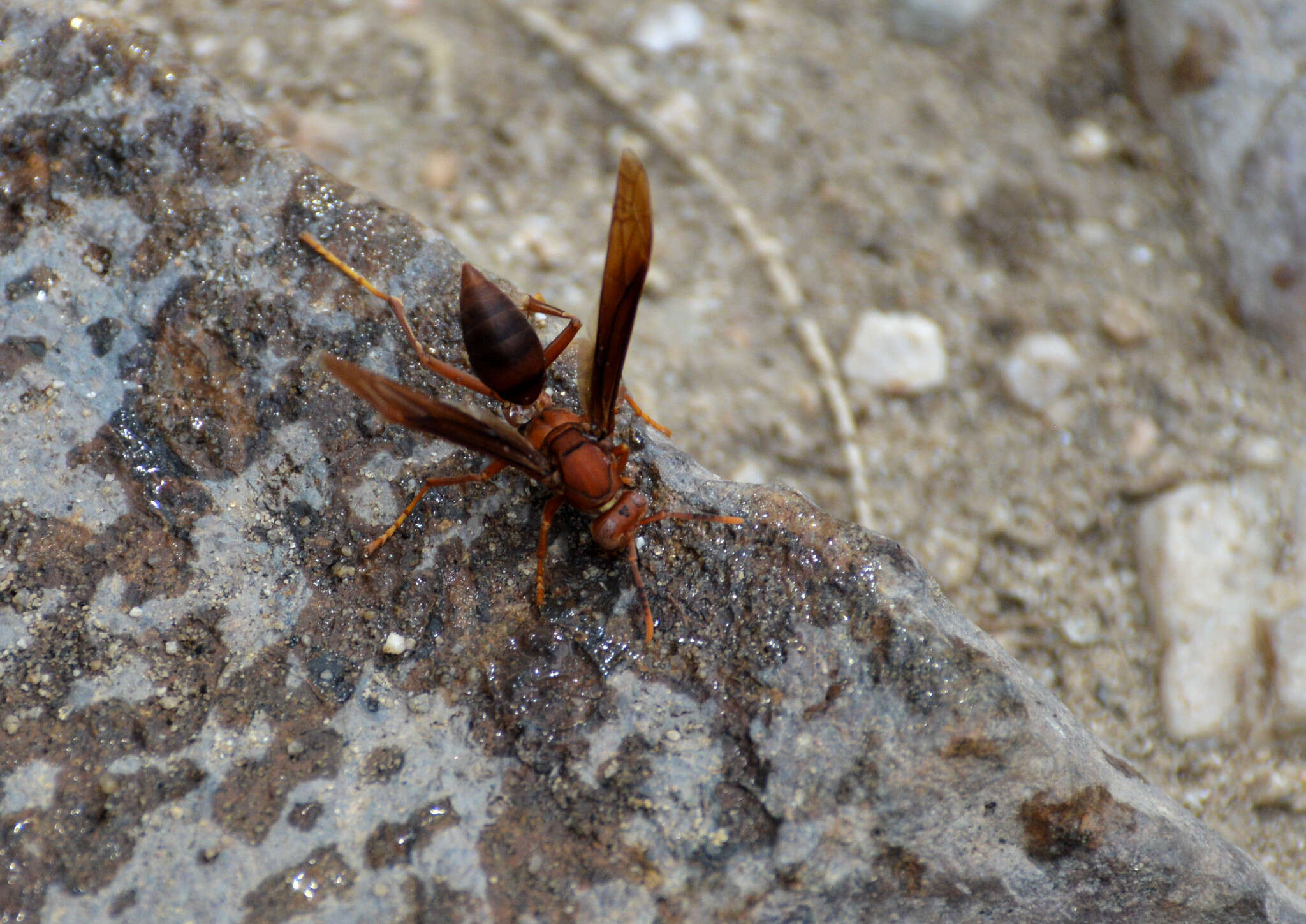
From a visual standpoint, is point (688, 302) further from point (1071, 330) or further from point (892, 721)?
point (892, 721)

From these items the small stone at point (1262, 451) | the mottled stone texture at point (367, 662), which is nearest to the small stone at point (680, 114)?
the mottled stone texture at point (367, 662)

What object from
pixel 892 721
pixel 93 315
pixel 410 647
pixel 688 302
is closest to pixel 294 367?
pixel 93 315

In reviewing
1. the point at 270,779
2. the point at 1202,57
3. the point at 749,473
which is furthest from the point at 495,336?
the point at 1202,57

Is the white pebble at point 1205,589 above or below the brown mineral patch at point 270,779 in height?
below

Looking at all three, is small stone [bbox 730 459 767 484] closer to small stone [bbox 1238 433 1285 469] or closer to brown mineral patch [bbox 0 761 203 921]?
small stone [bbox 1238 433 1285 469]

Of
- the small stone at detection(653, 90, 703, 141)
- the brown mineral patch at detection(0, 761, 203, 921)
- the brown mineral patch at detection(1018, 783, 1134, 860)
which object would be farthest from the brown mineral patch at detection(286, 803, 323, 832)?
the small stone at detection(653, 90, 703, 141)

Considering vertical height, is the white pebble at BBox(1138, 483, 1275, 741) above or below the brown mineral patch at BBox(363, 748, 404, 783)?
below

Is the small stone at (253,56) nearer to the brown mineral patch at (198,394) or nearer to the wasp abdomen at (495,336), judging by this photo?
the brown mineral patch at (198,394)
